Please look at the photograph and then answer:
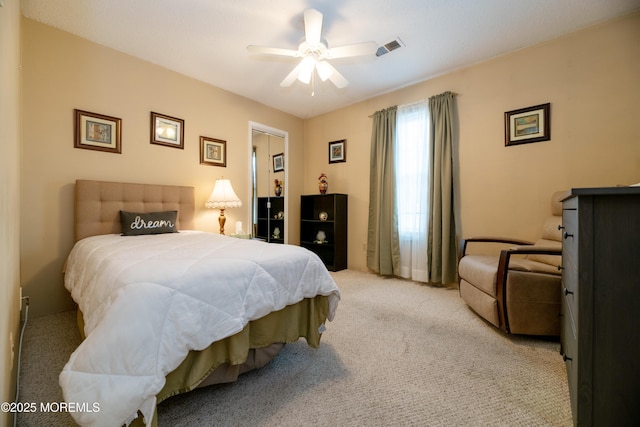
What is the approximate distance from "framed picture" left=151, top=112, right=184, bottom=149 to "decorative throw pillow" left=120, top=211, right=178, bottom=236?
90cm

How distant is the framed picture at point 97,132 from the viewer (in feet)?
8.00

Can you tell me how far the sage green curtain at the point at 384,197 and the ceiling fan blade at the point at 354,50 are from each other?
1506mm

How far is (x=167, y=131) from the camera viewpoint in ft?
9.91

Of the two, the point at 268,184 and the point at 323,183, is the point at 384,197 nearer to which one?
the point at 323,183

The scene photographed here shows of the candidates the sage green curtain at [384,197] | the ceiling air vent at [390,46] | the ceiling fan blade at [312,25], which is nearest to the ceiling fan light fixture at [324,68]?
the ceiling fan blade at [312,25]

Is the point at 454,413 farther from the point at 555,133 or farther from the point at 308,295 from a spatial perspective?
the point at 555,133

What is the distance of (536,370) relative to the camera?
58.6 inches

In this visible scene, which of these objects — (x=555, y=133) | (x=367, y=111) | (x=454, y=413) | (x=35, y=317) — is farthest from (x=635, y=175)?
(x=35, y=317)

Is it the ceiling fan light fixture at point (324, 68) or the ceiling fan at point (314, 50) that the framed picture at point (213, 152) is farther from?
the ceiling fan light fixture at point (324, 68)

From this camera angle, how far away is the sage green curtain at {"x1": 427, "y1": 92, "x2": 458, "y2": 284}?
301 centimetres

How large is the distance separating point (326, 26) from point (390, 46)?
73cm

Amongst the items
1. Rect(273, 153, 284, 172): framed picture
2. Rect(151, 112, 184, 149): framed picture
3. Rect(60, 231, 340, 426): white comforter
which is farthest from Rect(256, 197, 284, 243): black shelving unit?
Rect(60, 231, 340, 426): white comforter

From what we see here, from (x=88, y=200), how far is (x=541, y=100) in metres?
4.50

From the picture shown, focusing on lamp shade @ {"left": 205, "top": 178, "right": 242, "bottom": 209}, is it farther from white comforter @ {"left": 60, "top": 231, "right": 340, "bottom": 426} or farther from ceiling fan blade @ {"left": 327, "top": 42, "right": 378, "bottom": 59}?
ceiling fan blade @ {"left": 327, "top": 42, "right": 378, "bottom": 59}
